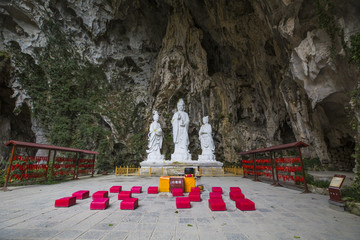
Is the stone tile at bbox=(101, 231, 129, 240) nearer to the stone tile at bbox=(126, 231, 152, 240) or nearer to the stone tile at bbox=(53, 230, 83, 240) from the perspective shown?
the stone tile at bbox=(126, 231, 152, 240)

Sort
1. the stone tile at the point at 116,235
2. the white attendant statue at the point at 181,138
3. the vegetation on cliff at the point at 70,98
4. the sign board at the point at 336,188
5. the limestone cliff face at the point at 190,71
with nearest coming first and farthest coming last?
the stone tile at the point at 116,235 → the sign board at the point at 336,188 → the limestone cliff face at the point at 190,71 → the white attendant statue at the point at 181,138 → the vegetation on cliff at the point at 70,98

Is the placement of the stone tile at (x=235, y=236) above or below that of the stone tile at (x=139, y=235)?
below

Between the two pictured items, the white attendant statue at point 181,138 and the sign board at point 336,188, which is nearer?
the sign board at point 336,188

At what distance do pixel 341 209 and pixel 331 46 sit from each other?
18.5ft

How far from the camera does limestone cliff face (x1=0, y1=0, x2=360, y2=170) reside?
35.0 ft

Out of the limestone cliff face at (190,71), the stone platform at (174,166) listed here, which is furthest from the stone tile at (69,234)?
the limestone cliff face at (190,71)

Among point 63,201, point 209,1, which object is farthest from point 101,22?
point 63,201

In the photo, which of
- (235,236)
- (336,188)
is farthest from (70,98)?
(336,188)

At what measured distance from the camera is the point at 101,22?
16422 mm

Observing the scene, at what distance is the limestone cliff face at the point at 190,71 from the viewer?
10680 mm

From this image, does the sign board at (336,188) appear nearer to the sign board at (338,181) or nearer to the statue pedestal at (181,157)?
the sign board at (338,181)

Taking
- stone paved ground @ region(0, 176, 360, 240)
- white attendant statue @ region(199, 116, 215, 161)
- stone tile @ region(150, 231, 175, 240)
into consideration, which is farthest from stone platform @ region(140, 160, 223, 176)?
stone tile @ region(150, 231, 175, 240)

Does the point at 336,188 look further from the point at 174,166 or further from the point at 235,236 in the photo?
the point at 174,166

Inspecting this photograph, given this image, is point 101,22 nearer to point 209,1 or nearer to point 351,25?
point 209,1
